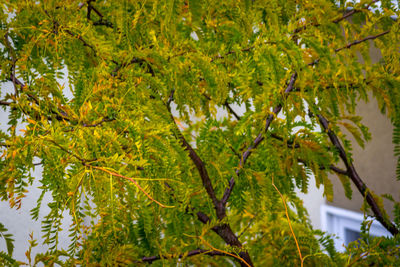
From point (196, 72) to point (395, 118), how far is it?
29 cm

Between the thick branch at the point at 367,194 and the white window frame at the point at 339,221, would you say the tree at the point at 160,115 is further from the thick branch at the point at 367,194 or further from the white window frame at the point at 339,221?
the white window frame at the point at 339,221

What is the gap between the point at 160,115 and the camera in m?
0.37

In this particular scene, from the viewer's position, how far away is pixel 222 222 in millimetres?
437

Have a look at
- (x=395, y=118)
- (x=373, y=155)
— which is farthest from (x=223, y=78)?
(x=373, y=155)

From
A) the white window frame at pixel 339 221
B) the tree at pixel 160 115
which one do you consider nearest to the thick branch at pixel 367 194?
the tree at pixel 160 115

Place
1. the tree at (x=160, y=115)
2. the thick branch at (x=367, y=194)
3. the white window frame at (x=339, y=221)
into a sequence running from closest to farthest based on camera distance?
the tree at (x=160, y=115), the thick branch at (x=367, y=194), the white window frame at (x=339, y=221)

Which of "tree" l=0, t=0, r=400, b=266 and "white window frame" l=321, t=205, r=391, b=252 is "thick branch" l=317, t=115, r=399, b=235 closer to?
"tree" l=0, t=0, r=400, b=266

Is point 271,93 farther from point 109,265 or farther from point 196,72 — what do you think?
point 109,265

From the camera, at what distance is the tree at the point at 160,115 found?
0.28 meters

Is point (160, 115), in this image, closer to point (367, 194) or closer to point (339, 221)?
point (367, 194)

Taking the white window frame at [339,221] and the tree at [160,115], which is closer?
the tree at [160,115]

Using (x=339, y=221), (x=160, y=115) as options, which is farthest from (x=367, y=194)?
(x=339, y=221)

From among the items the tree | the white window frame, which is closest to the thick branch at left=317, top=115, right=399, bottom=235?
the tree

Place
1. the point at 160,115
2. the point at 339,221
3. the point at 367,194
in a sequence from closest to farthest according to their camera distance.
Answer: the point at 160,115, the point at 367,194, the point at 339,221
